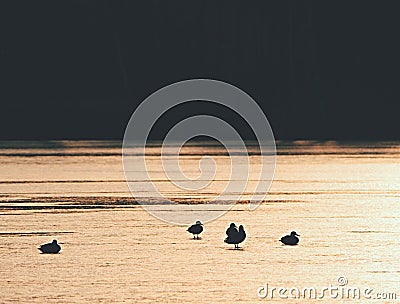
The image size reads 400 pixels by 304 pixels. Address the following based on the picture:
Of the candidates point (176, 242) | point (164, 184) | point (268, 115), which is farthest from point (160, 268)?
point (268, 115)

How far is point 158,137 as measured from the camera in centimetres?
4231

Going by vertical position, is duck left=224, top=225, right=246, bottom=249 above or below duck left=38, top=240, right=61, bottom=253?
above

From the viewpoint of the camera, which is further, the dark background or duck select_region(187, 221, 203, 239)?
the dark background

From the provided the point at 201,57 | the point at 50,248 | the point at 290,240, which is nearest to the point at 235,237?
the point at 290,240

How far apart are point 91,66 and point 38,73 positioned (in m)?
2.07

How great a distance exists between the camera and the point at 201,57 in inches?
2173

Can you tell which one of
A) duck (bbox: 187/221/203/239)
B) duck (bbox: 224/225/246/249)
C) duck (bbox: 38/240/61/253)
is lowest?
duck (bbox: 38/240/61/253)

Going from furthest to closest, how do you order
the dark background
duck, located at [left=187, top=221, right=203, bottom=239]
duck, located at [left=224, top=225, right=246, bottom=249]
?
the dark background, duck, located at [left=187, top=221, right=203, bottom=239], duck, located at [left=224, top=225, right=246, bottom=249]

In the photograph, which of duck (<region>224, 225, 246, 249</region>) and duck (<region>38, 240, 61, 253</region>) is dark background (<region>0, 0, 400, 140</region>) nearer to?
duck (<region>224, 225, 246, 249</region>)

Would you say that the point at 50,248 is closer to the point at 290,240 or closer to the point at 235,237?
the point at 235,237

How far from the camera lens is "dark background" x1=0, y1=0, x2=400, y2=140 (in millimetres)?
48781

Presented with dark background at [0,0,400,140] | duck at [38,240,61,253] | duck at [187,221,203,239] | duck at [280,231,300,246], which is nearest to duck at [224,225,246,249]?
duck at [280,231,300,246]

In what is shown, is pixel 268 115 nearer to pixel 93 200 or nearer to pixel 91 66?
pixel 91 66

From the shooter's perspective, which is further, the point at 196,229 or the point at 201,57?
the point at 201,57
